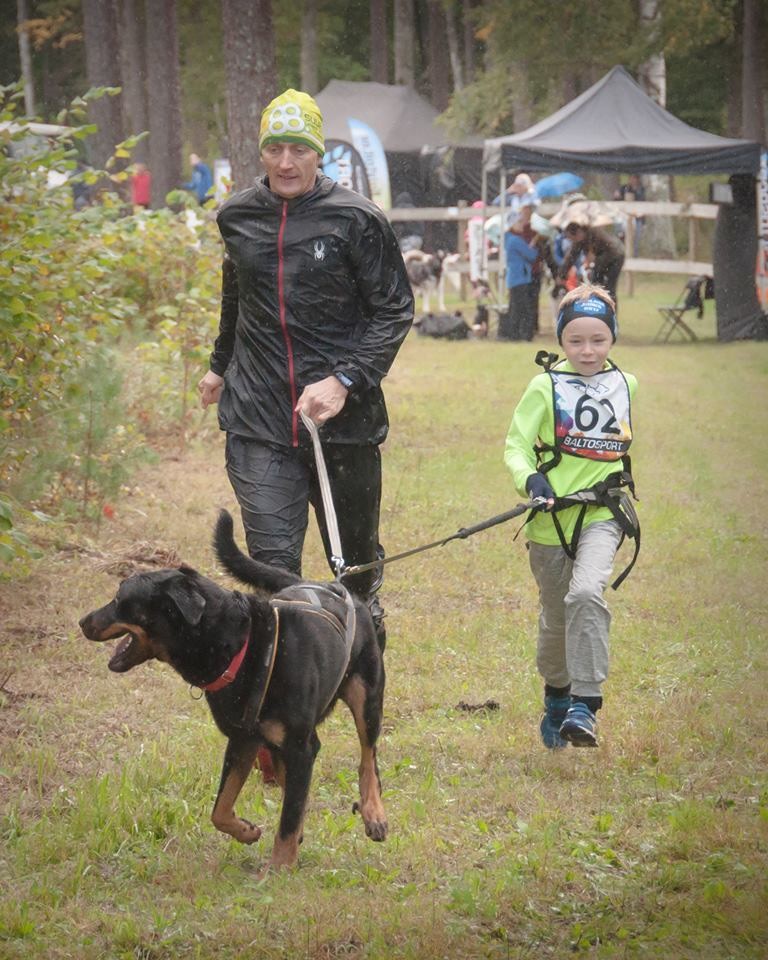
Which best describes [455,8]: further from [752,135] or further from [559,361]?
[559,361]

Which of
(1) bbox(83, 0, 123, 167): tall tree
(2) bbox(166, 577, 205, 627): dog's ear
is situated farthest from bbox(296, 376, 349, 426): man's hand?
(1) bbox(83, 0, 123, 167): tall tree

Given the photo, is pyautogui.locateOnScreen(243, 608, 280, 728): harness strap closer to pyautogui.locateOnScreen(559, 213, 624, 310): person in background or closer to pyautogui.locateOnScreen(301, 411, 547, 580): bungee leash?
pyautogui.locateOnScreen(301, 411, 547, 580): bungee leash

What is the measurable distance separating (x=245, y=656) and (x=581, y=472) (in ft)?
5.79

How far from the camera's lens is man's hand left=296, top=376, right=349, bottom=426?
4.77 meters

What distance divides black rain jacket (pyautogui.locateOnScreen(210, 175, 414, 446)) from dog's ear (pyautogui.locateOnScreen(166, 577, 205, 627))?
1.16 metres

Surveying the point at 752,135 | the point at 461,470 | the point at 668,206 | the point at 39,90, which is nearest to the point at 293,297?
the point at 461,470

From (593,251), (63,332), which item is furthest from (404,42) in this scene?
(63,332)

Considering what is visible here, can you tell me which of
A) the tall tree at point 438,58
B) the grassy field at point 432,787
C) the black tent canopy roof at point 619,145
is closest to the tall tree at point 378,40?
the tall tree at point 438,58

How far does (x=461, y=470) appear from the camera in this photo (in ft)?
37.6

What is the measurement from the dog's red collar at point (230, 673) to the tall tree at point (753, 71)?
30.8 meters

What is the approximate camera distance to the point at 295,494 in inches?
198

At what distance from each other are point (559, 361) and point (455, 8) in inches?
1726

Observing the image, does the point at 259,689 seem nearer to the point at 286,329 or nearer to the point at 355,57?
the point at 286,329

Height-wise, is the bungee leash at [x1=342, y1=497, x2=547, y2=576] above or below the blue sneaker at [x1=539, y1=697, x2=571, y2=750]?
above
